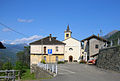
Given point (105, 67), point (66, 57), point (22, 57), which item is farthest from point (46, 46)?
point (22, 57)

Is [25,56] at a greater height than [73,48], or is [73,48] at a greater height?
[73,48]

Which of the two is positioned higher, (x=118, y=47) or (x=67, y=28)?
(x=67, y=28)

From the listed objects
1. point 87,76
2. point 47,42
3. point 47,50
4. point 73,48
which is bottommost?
point 87,76

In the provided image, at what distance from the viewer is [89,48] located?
5350 cm

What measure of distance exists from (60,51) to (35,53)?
326 inches

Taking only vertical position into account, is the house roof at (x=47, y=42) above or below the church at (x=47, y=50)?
above

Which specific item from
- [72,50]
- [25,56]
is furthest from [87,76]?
[25,56]

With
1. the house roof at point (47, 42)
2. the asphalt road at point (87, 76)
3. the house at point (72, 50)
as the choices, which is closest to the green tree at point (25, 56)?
the house at point (72, 50)

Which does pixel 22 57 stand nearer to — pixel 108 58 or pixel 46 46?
pixel 46 46

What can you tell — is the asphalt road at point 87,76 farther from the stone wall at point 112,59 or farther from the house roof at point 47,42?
the house roof at point 47,42

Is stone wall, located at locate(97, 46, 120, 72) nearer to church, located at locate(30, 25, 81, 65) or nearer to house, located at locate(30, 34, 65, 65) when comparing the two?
church, located at locate(30, 25, 81, 65)

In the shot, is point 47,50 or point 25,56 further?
point 25,56

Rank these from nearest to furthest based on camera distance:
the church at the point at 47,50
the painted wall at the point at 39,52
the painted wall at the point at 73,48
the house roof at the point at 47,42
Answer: the church at the point at 47,50
the painted wall at the point at 39,52
the house roof at the point at 47,42
the painted wall at the point at 73,48

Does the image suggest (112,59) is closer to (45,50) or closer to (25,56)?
(45,50)
